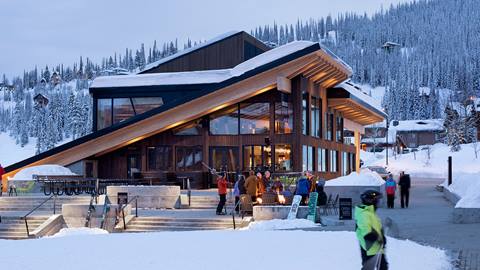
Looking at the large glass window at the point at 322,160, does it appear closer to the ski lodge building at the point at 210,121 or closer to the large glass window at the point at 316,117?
the ski lodge building at the point at 210,121

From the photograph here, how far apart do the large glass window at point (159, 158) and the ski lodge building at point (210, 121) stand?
0.06 meters

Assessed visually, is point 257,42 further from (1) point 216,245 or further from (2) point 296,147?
(1) point 216,245

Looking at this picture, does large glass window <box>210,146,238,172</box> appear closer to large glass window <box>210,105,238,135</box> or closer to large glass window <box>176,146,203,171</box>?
large glass window <box>176,146,203,171</box>

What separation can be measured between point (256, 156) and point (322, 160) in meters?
6.26

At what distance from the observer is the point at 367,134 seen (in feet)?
443

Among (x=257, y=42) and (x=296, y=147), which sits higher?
(x=257, y=42)

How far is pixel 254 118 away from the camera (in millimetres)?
38219

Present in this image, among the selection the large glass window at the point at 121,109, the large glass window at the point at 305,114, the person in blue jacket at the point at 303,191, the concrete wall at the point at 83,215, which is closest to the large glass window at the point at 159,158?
the large glass window at the point at 121,109

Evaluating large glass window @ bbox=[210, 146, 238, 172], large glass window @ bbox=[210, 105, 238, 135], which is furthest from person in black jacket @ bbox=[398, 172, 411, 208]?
large glass window @ bbox=[210, 105, 238, 135]

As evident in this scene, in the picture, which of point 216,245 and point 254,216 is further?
point 254,216

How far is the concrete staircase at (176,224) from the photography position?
21.8 m

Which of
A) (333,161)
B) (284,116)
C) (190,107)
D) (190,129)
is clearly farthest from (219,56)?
(333,161)

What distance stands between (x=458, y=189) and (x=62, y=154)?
21523 millimetres

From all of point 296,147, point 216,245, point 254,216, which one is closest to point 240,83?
point 296,147
